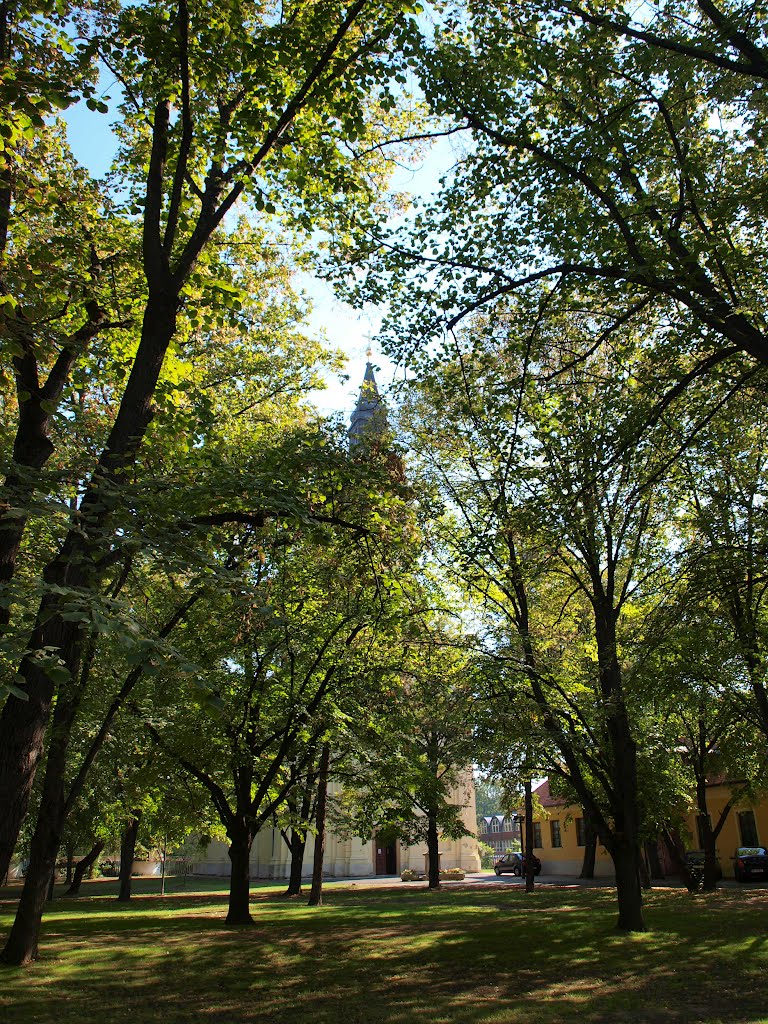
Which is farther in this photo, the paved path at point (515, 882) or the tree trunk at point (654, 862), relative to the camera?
the tree trunk at point (654, 862)

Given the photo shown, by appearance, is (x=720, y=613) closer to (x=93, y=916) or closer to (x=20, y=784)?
(x=20, y=784)

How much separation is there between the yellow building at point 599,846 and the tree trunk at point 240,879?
11.0 metres

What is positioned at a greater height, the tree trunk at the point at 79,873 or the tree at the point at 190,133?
the tree at the point at 190,133

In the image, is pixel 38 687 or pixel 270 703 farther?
pixel 270 703

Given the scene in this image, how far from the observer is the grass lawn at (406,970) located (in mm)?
8219

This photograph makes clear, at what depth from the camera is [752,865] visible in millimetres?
27484

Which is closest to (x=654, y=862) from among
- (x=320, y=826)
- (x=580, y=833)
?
(x=580, y=833)

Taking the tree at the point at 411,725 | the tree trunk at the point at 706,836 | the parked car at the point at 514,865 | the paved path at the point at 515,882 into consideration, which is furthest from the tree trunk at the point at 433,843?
the parked car at the point at 514,865

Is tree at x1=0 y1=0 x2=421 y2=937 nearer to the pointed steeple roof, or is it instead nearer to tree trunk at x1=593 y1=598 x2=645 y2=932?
the pointed steeple roof

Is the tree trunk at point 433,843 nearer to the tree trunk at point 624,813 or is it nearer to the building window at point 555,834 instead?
the building window at point 555,834

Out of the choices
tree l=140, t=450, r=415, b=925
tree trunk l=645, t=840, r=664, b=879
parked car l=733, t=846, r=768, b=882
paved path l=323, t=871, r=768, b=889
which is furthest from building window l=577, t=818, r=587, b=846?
tree l=140, t=450, r=415, b=925

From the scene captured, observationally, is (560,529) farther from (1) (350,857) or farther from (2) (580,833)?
(1) (350,857)

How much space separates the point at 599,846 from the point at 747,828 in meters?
10.7

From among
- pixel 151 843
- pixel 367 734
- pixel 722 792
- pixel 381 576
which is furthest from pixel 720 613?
pixel 151 843
